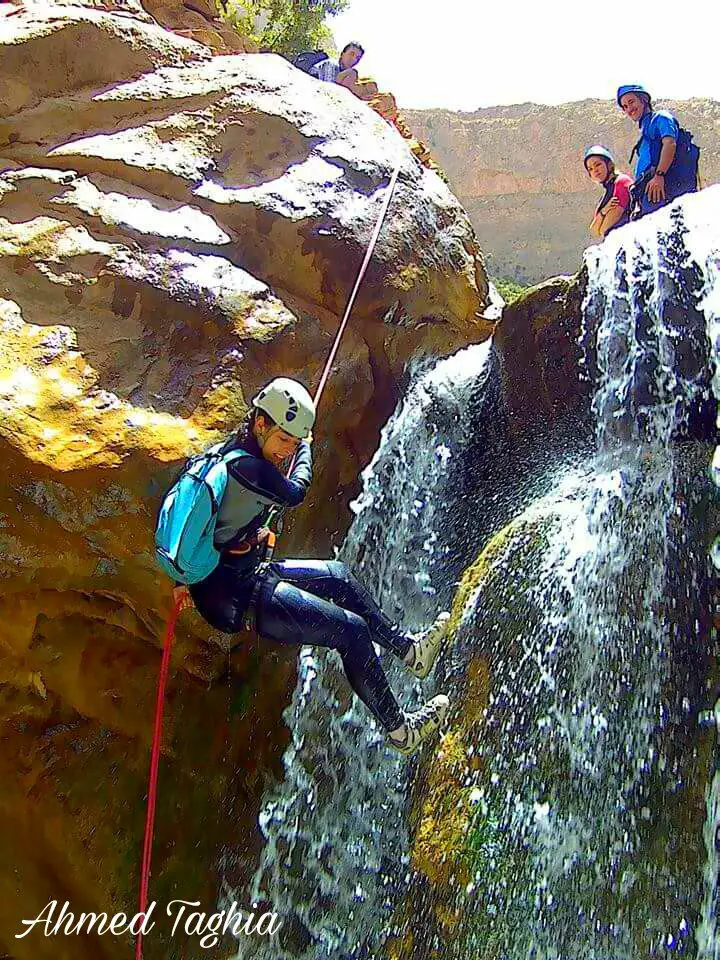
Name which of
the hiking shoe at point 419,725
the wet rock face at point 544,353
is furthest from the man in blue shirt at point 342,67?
the hiking shoe at point 419,725

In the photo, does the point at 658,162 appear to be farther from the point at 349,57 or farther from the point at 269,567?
the point at 349,57

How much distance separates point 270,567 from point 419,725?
0.97m

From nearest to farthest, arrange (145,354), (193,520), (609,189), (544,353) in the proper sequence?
(193,520)
(145,354)
(544,353)
(609,189)

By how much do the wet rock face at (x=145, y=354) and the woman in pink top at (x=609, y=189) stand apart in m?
1.43

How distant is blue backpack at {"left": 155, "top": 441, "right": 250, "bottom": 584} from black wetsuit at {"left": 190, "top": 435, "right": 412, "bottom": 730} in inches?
3.2

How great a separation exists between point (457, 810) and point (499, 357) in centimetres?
243

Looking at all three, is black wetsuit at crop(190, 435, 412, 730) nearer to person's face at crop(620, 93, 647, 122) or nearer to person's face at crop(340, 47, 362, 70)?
person's face at crop(620, 93, 647, 122)

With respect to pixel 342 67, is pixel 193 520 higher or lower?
lower

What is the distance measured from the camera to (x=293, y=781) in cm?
433

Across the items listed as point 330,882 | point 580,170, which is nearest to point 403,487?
point 330,882

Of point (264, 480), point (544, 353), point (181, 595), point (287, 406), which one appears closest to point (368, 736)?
point (181, 595)

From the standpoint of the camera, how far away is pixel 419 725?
140 inches

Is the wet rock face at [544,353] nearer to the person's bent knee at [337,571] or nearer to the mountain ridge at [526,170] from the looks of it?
the person's bent knee at [337,571]

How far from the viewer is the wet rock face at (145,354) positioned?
3797 millimetres
